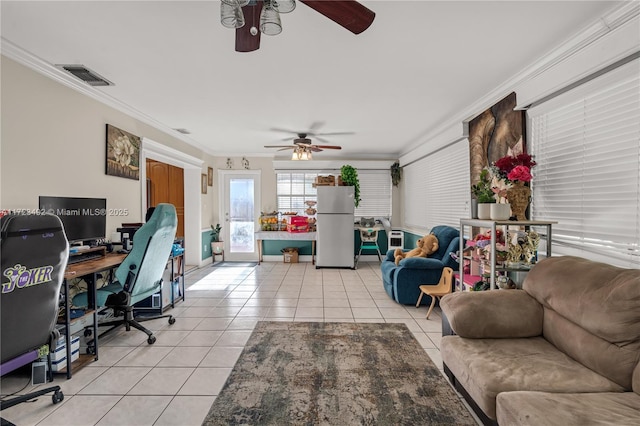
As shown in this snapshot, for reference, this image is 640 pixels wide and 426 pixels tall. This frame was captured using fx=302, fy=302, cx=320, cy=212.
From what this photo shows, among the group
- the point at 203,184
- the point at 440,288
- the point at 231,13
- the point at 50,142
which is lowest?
the point at 440,288

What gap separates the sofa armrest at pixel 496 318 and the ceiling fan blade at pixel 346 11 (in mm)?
1818

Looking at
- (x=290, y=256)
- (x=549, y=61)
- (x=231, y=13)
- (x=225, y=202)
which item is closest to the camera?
(x=231, y=13)

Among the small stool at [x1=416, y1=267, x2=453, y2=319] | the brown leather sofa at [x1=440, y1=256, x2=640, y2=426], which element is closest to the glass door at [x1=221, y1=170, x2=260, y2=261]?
the small stool at [x1=416, y1=267, x2=453, y2=319]

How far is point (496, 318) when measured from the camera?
1965 mm

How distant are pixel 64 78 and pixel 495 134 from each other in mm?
4257

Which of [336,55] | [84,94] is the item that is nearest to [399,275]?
[336,55]

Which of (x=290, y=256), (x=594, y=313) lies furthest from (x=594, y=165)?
(x=290, y=256)

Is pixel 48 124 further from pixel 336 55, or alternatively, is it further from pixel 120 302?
pixel 336 55

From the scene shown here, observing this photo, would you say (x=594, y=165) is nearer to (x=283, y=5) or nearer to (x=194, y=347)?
(x=283, y=5)

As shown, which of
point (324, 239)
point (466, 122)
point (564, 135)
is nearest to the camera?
point (564, 135)

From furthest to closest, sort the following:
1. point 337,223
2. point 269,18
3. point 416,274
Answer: point 337,223 < point 416,274 < point 269,18

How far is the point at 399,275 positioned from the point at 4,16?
4.13 metres

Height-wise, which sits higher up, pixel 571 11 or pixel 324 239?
pixel 571 11

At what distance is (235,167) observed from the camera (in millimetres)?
6902
